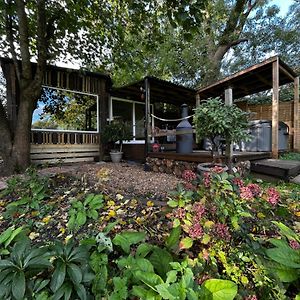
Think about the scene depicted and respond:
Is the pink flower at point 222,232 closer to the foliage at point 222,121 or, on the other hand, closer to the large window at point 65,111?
the foliage at point 222,121

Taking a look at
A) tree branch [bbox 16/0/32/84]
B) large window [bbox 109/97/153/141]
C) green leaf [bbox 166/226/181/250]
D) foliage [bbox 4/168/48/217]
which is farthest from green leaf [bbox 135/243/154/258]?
large window [bbox 109/97/153/141]

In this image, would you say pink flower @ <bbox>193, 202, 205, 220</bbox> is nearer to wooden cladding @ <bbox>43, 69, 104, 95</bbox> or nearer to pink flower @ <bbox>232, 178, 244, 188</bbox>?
pink flower @ <bbox>232, 178, 244, 188</bbox>

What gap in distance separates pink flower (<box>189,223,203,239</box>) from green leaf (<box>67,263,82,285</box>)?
695 millimetres

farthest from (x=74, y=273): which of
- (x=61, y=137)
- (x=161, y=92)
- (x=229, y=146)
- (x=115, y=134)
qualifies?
(x=161, y=92)

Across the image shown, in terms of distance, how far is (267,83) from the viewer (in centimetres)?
758

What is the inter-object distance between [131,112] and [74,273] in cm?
859

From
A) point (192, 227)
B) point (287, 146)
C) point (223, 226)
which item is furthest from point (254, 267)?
point (287, 146)

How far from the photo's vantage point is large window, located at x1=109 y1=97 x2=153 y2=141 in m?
8.92

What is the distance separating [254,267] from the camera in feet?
4.31

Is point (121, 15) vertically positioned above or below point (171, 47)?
below

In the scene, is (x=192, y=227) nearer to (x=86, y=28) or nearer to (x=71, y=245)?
(x=71, y=245)

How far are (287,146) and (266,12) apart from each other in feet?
29.3

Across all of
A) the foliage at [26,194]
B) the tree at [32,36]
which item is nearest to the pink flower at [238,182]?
the foliage at [26,194]

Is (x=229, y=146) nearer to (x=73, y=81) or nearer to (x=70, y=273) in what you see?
(x=70, y=273)
